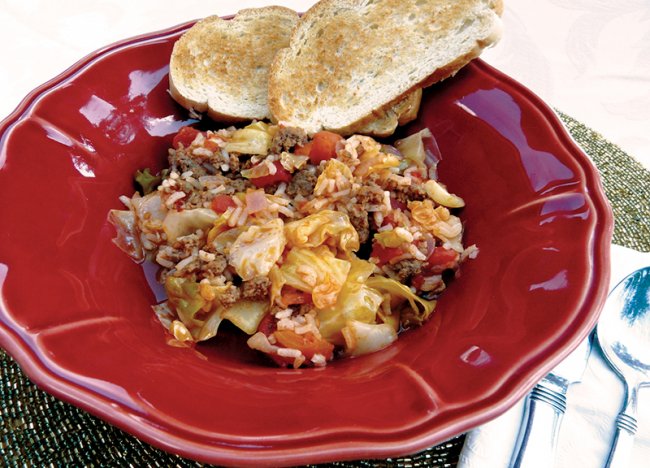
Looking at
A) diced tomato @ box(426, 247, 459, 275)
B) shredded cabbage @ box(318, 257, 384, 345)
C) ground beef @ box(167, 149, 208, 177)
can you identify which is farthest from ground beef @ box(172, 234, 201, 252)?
diced tomato @ box(426, 247, 459, 275)

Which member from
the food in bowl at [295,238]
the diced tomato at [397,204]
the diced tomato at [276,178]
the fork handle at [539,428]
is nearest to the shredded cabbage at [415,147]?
the food in bowl at [295,238]

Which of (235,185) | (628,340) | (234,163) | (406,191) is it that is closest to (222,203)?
(235,185)

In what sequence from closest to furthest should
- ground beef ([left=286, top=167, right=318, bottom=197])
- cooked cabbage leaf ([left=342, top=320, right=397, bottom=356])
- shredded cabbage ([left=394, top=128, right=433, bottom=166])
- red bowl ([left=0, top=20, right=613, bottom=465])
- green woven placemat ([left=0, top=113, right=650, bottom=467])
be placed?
red bowl ([left=0, top=20, right=613, bottom=465]), green woven placemat ([left=0, top=113, right=650, bottom=467]), cooked cabbage leaf ([left=342, top=320, right=397, bottom=356]), ground beef ([left=286, top=167, right=318, bottom=197]), shredded cabbage ([left=394, top=128, right=433, bottom=166])

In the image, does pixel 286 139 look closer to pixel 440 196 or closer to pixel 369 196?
pixel 369 196

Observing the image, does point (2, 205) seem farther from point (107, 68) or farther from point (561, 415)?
point (561, 415)

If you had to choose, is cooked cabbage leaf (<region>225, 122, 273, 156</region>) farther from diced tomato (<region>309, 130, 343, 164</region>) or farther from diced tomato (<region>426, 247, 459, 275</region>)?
diced tomato (<region>426, 247, 459, 275</region>)

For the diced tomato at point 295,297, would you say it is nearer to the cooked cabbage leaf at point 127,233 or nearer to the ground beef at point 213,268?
the ground beef at point 213,268

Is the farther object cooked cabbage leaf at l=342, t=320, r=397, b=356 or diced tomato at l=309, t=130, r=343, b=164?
diced tomato at l=309, t=130, r=343, b=164
